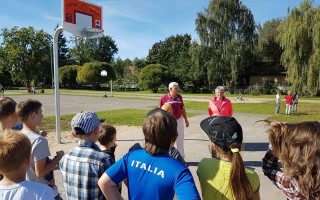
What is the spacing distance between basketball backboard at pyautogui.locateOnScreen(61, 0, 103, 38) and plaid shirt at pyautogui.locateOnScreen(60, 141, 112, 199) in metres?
6.80

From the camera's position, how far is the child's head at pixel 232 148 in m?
1.76

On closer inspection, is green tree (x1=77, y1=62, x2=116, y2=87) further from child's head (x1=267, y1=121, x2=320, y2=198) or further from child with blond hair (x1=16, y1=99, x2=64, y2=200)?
child's head (x1=267, y1=121, x2=320, y2=198)

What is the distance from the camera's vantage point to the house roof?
146 feet

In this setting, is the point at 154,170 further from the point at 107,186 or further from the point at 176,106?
the point at 176,106

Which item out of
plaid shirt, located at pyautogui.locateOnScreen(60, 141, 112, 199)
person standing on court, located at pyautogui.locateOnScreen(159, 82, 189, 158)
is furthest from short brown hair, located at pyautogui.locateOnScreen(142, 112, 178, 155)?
person standing on court, located at pyautogui.locateOnScreen(159, 82, 189, 158)

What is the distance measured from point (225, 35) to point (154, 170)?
40748 mm

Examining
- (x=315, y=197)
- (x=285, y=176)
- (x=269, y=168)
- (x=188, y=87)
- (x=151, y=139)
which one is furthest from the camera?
(x=188, y=87)

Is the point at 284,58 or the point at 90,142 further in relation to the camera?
the point at 284,58

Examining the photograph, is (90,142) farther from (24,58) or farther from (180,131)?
(24,58)

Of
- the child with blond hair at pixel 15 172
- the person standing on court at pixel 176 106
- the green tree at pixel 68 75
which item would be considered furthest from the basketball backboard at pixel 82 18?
the green tree at pixel 68 75

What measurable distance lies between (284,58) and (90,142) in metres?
30.5

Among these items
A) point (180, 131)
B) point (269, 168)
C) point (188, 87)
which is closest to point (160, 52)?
point (188, 87)

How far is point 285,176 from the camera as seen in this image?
1674 mm

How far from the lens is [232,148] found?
1882mm
